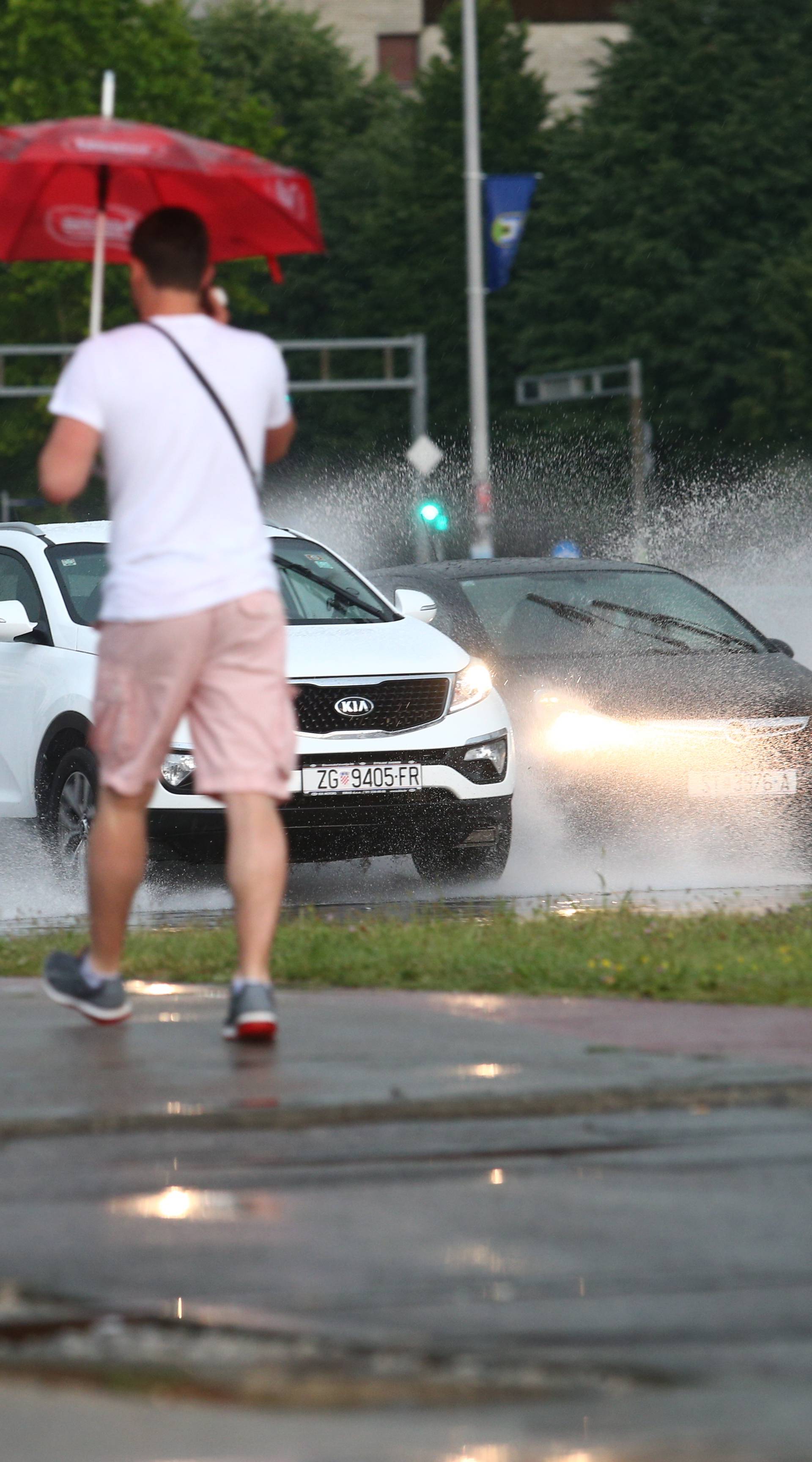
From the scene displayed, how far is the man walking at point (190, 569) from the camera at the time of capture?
19.5 feet

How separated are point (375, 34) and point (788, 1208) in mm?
84683

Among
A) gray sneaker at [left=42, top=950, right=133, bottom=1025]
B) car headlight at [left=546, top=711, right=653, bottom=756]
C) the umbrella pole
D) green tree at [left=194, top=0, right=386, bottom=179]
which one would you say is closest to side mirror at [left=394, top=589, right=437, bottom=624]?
car headlight at [left=546, top=711, right=653, bottom=756]

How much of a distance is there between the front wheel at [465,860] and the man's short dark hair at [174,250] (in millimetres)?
5470

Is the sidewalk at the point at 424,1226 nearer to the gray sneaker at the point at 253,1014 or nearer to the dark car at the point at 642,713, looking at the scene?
the gray sneaker at the point at 253,1014

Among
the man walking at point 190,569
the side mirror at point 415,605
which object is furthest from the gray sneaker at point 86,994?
the side mirror at point 415,605

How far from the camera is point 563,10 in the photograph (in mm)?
83938

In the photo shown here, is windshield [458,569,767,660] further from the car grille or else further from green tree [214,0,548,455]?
green tree [214,0,548,455]

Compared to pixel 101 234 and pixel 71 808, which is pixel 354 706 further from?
pixel 101 234

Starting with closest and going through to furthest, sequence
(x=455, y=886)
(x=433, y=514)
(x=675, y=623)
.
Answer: (x=455, y=886) < (x=675, y=623) < (x=433, y=514)

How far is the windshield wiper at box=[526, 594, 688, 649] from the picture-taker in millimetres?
13086

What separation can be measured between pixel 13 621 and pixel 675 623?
12.0ft

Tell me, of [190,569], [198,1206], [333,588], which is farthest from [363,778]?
[198,1206]

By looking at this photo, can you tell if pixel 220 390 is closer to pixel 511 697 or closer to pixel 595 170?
pixel 511 697

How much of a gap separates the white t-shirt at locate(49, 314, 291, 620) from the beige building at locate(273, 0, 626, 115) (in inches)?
3061
